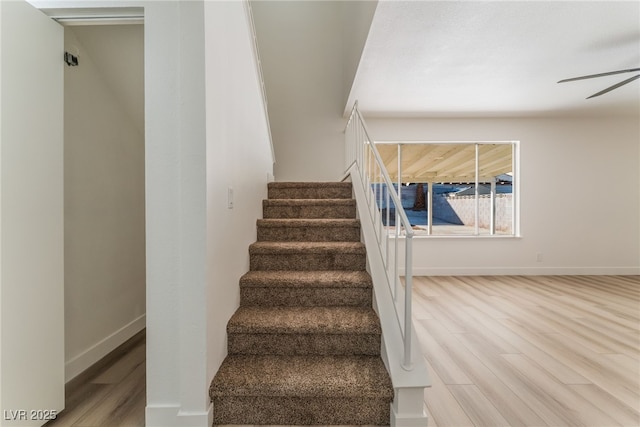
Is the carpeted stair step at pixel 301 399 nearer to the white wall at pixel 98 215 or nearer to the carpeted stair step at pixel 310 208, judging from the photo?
the white wall at pixel 98 215

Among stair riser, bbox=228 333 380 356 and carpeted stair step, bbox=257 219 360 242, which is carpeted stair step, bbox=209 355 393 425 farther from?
carpeted stair step, bbox=257 219 360 242

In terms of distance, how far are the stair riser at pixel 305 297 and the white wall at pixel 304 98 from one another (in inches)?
114

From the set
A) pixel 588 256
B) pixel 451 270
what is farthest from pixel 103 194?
pixel 588 256

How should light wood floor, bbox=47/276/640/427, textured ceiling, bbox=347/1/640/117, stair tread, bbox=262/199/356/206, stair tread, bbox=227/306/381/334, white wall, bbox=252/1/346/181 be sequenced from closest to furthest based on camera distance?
light wood floor, bbox=47/276/640/427, stair tread, bbox=227/306/381/334, textured ceiling, bbox=347/1/640/117, stair tread, bbox=262/199/356/206, white wall, bbox=252/1/346/181

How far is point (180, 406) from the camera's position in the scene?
1.42 meters

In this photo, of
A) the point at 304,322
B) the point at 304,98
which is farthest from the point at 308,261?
the point at 304,98

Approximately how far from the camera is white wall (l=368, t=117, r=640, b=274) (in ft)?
15.6

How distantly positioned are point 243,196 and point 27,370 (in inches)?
56.6

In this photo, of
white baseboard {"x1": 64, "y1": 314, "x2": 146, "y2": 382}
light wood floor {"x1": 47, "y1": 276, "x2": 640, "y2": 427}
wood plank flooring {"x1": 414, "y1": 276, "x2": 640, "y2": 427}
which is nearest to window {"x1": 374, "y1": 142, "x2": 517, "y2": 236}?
A: wood plank flooring {"x1": 414, "y1": 276, "x2": 640, "y2": 427}

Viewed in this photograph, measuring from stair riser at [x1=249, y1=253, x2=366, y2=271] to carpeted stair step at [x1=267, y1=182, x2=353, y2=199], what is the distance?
1078 mm

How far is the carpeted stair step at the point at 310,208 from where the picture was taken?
288 centimetres

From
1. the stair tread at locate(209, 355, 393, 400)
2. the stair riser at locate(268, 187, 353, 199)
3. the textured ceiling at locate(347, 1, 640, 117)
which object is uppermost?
the textured ceiling at locate(347, 1, 640, 117)

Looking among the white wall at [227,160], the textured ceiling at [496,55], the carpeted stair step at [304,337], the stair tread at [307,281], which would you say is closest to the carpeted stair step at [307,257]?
the white wall at [227,160]

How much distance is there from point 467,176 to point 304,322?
14.7 ft
